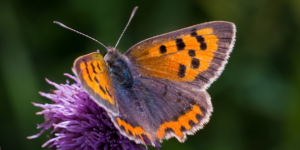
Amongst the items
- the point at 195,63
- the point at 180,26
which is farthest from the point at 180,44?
the point at 180,26

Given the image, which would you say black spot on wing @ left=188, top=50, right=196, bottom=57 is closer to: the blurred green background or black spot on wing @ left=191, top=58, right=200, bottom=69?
black spot on wing @ left=191, top=58, right=200, bottom=69

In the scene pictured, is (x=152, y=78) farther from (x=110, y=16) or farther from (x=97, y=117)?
(x=110, y=16)

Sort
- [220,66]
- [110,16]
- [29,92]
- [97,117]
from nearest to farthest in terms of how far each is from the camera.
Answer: [97,117], [220,66], [29,92], [110,16]

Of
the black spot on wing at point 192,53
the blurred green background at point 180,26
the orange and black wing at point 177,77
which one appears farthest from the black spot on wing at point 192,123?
the blurred green background at point 180,26

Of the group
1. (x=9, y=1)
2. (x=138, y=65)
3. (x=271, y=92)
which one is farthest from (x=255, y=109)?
(x=9, y=1)

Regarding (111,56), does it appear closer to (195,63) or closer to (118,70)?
(118,70)

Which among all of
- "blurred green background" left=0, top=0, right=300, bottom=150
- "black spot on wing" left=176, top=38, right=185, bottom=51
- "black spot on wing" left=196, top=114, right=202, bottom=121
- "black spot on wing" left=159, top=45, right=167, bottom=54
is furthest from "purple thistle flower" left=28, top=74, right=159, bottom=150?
"blurred green background" left=0, top=0, right=300, bottom=150

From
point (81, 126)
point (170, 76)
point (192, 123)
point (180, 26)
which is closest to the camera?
point (81, 126)

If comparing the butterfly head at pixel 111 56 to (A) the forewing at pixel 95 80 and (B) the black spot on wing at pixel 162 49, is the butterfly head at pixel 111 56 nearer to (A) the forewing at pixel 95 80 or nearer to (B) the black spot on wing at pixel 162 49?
(A) the forewing at pixel 95 80
